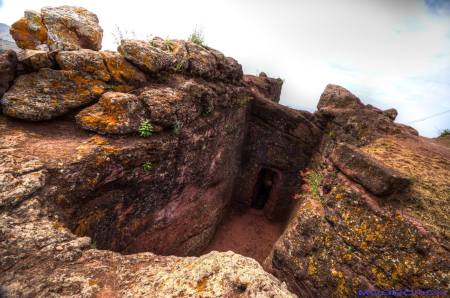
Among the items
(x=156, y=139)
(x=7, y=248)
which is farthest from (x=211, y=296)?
(x=156, y=139)

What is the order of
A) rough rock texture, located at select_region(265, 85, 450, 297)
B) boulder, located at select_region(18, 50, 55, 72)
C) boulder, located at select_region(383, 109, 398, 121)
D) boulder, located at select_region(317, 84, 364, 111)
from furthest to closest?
1. boulder, located at select_region(317, 84, 364, 111)
2. boulder, located at select_region(383, 109, 398, 121)
3. boulder, located at select_region(18, 50, 55, 72)
4. rough rock texture, located at select_region(265, 85, 450, 297)

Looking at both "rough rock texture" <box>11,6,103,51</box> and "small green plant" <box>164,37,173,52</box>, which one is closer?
"rough rock texture" <box>11,6,103,51</box>

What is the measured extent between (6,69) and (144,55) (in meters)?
3.45

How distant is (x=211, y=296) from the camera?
243cm

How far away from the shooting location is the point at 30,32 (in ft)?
23.2

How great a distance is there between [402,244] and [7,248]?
6802 mm

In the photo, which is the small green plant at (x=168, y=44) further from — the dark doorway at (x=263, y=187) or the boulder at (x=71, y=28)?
the dark doorway at (x=263, y=187)

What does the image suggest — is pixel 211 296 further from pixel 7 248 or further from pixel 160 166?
pixel 160 166

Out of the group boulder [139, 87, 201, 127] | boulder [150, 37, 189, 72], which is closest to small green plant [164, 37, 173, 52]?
boulder [150, 37, 189, 72]

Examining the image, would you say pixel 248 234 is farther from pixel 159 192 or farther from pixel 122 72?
pixel 122 72

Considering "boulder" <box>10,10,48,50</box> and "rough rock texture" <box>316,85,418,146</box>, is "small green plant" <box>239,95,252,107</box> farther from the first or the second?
"boulder" <box>10,10,48,50</box>

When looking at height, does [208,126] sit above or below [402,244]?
above

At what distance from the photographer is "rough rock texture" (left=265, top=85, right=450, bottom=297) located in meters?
4.09

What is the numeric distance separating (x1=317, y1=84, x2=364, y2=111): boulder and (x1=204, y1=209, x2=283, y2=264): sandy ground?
806 centimetres
